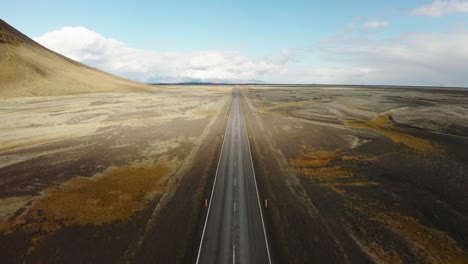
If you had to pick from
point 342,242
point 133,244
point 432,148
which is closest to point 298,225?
point 342,242

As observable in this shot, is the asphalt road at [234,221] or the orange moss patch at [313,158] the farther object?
the orange moss patch at [313,158]

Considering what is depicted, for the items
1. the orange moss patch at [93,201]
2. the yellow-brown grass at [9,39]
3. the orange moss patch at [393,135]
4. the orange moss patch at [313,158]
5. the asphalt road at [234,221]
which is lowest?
the orange moss patch at [93,201]

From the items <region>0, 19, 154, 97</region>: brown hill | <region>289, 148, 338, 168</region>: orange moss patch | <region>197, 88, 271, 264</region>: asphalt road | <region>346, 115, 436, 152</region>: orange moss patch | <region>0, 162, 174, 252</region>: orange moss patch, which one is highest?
<region>0, 19, 154, 97</region>: brown hill

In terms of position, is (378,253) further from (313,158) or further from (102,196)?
(102,196)

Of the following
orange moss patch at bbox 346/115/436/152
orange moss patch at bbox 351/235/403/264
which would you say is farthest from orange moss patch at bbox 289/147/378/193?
orange moss patch at bbox 346/115/436/152

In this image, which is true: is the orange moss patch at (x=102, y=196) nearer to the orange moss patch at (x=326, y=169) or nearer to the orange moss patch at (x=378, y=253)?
the orange moss patch at (x=326, y=169)

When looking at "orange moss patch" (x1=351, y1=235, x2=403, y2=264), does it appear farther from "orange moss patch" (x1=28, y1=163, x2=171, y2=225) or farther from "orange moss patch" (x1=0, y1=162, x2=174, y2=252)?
"orange moss patch" (x1=28, y1=163, x2=171, y2=225)

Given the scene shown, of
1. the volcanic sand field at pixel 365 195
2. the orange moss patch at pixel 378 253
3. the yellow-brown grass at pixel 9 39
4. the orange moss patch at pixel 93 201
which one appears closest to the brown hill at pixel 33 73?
the yellow-brown grass at pixel 9 39
